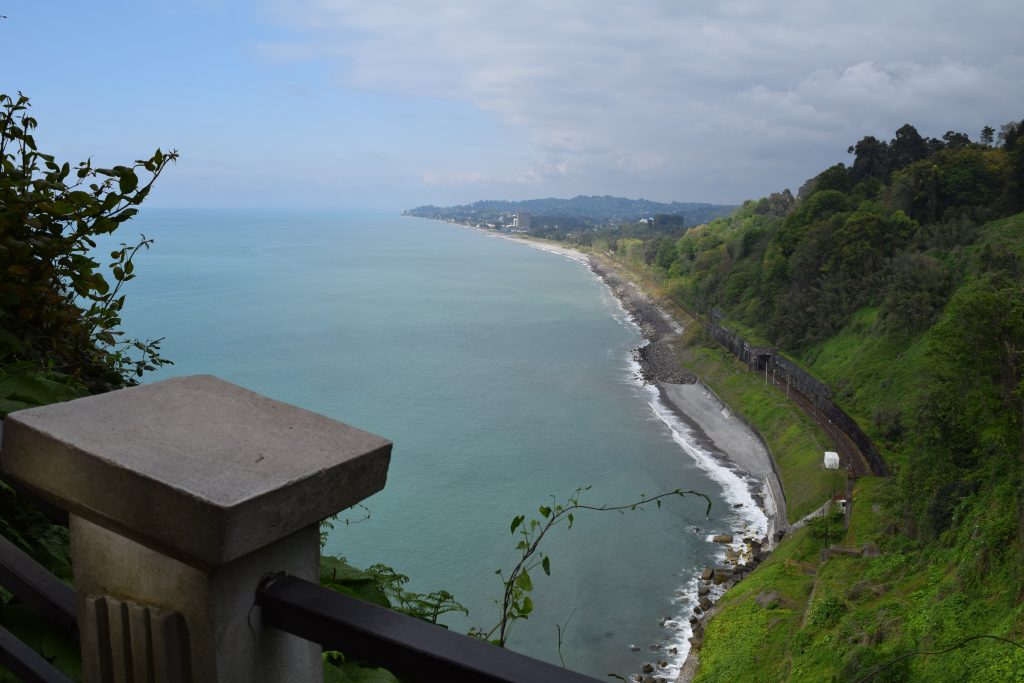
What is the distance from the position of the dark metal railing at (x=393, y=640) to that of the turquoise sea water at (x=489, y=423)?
50.0 feet

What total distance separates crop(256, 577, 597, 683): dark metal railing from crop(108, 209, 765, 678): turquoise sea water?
1523cm

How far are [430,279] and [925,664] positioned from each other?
64190 mm

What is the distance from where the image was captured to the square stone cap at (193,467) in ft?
2.68

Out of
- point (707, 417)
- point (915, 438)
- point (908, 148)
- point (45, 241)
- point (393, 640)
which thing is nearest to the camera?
point (393, 640)

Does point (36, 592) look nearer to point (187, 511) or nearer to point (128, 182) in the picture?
point (187, 511)

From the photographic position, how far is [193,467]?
33.9 inches

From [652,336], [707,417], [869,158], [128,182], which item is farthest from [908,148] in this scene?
[128,182]

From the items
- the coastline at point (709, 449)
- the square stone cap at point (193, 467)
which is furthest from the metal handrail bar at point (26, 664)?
the coastline at point (709, 449)

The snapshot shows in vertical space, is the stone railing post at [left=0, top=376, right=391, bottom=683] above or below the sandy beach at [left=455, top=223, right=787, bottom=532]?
above

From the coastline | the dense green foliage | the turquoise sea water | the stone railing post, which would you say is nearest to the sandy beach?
the coastline

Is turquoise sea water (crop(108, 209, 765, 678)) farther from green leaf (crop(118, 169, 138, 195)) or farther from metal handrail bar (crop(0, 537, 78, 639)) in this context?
metal handrail bar (crop(0, 537, 78, 639))

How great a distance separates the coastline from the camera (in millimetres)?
17719

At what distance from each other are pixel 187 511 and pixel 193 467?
0.20 ft

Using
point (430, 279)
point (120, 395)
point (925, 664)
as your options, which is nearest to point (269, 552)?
point (120, 395)
